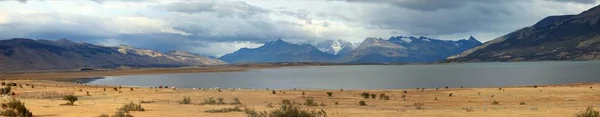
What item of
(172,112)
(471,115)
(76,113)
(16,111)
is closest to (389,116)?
(471,115)

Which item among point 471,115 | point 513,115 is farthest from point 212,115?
point 513,115

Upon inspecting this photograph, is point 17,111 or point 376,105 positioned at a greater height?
point 17,111

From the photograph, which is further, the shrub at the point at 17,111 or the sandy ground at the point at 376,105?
the sandy ground at the point at 376,105

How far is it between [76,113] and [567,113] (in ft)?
77.8

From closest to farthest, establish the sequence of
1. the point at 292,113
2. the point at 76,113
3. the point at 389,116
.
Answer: the point at 292,113 → the point at 389,116 → the point at 76,113

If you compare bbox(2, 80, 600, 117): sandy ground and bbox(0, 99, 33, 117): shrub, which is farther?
bbox(2, 80, 600, 117): sandy ground

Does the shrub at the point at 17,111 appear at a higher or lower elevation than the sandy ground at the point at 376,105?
higher

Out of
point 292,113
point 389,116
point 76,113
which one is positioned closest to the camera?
point 292,113

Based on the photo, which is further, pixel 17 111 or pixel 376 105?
pixel 376 105

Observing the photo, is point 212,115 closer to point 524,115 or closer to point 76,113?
point 76,113

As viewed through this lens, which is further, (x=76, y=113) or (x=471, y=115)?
(x=76, y=113)

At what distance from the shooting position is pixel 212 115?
27.9m

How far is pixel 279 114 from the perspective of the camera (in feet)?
73.0

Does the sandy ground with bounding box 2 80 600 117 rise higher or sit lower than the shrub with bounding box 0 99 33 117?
lower
